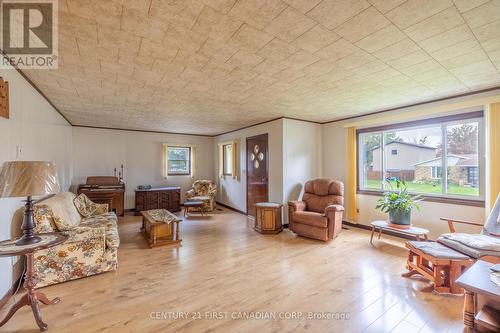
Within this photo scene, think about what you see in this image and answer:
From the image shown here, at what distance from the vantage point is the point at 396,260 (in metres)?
3.12

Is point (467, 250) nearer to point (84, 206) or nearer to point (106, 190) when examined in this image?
point (84, 206)

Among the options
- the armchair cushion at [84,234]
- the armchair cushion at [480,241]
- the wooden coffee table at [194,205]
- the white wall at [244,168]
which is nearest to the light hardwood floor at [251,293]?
the armchair cushion at [84,234]

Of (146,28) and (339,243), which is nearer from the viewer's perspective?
(146,28)

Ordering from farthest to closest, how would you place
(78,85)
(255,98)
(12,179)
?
1. (255,98)
2. (78,85)
3. (12,179)

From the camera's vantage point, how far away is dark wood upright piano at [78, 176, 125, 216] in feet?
17.6

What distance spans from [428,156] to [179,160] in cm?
640

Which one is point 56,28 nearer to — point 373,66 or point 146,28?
point 146,28

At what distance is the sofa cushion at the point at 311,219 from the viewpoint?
12.6 feet

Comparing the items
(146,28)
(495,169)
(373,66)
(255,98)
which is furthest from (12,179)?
(495,169)

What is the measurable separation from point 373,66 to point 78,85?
3705 mm

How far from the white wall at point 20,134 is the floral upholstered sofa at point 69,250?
233mm

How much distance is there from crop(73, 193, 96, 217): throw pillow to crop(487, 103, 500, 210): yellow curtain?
20.0ft

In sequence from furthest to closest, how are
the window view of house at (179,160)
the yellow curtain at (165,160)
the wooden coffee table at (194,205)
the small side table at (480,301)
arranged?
the window view of house at (179,160), the yellow curtain at (165,160), the wooden coffee table at (194,205), the small side table at (480,301)

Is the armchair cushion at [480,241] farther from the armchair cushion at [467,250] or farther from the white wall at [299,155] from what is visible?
the white wall at [299,155]
